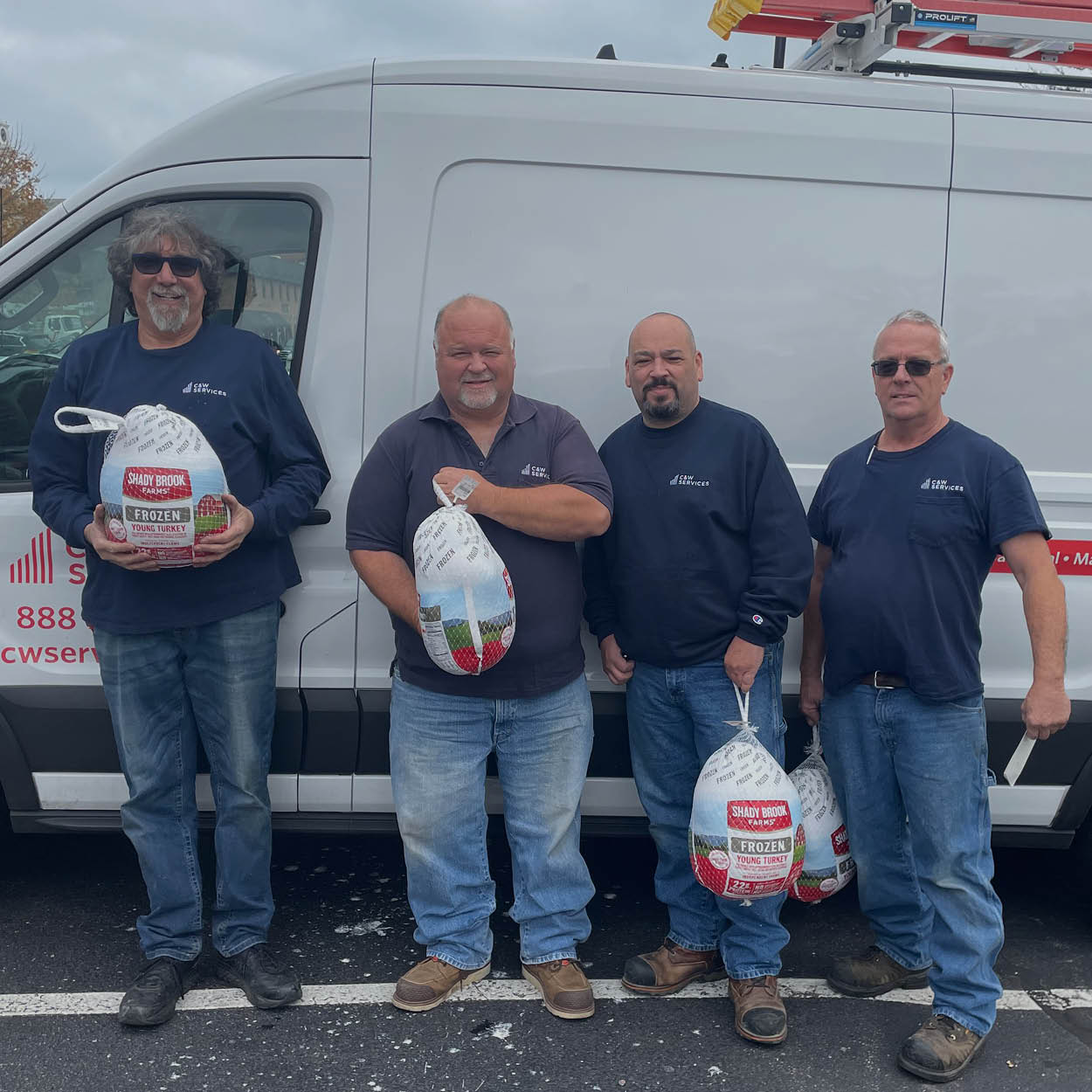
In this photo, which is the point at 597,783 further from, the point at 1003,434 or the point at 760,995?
the point at 1003,434

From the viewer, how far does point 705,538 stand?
289 centimetres

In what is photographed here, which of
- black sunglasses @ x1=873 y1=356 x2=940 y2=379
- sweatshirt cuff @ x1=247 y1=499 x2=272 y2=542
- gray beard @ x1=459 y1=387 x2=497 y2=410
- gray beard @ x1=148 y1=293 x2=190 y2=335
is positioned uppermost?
gray beard @ x1=148 y1=293 x2=190 y2=335

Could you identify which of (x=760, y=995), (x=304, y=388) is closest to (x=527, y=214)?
(x=304, y=388)

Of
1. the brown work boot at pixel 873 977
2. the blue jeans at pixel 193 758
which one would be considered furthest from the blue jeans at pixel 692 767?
the blue jeans at pixel 193 758

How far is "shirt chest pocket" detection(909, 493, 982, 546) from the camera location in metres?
2.71

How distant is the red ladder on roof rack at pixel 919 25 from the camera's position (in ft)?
9.67

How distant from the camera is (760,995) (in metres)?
2.90

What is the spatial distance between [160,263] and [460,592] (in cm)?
112

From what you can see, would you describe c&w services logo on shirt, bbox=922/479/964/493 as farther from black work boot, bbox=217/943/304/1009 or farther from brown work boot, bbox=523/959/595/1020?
black work boot, bbox=217/943/304/1009

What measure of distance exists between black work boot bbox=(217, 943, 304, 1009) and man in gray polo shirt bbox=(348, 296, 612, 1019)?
28 cm

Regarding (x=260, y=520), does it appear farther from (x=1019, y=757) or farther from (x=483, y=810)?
(x=1019, y=757)

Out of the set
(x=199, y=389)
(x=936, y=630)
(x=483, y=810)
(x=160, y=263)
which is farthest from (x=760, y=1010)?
(x=160, y=263)

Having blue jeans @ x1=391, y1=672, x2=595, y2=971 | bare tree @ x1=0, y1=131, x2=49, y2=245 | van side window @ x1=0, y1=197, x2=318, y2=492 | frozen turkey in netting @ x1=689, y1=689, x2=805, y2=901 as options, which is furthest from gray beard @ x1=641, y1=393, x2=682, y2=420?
bare tree @ x1=0, y1=131, x2=49, y2=245

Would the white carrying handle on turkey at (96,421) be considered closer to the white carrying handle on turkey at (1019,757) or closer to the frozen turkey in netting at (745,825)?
the frozen turkey in netting at (745,825)
